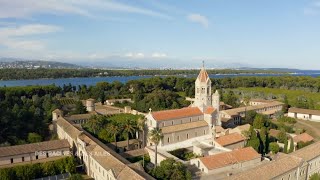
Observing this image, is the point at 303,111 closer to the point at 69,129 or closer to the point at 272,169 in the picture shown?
the point at 272,169

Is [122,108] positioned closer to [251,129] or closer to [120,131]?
[120,131]

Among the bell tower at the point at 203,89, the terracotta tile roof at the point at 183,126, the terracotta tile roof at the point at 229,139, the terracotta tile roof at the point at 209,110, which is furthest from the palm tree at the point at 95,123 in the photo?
the terracotta tile roof at the point at 229,139

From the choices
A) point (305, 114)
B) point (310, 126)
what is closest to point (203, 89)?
point (310, 126)

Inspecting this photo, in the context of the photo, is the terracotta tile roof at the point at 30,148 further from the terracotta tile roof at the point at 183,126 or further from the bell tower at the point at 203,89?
the bell tower at the point at 203,89

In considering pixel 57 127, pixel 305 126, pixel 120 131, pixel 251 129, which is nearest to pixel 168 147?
pixel 120 131

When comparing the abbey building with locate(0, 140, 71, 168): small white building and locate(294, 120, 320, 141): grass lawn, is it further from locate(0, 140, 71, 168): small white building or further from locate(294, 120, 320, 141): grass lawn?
locate(294, 120, 320, 141): grass lawn
